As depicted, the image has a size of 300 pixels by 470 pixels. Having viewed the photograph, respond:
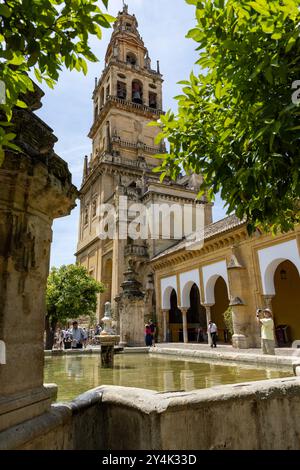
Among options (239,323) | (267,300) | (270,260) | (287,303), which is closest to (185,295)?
(287,303)

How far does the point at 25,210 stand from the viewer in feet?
8.10

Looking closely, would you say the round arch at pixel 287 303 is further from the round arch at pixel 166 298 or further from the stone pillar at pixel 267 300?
the round arch at pixel 166 298

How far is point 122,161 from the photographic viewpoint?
111 ft

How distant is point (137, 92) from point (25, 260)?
40.2 metres

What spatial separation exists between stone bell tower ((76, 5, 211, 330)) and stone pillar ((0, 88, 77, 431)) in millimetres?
22895

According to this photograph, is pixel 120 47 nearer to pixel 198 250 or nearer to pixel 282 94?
pixel 198 250

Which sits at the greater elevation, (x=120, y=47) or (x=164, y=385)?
(x=120, y=47)

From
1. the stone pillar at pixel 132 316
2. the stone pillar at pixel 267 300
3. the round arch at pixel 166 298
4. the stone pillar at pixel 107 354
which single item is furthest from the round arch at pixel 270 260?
the stone pillar at pixel 107 354

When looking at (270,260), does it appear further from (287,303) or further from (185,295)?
(185,295)

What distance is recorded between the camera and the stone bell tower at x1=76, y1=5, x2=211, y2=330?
28.3 m

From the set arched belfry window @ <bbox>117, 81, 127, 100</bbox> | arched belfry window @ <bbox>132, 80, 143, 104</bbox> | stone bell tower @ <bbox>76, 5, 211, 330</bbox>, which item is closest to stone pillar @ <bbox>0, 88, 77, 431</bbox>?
stone bell tower @ <bbox>76, 5, 211, 330</bbox>
